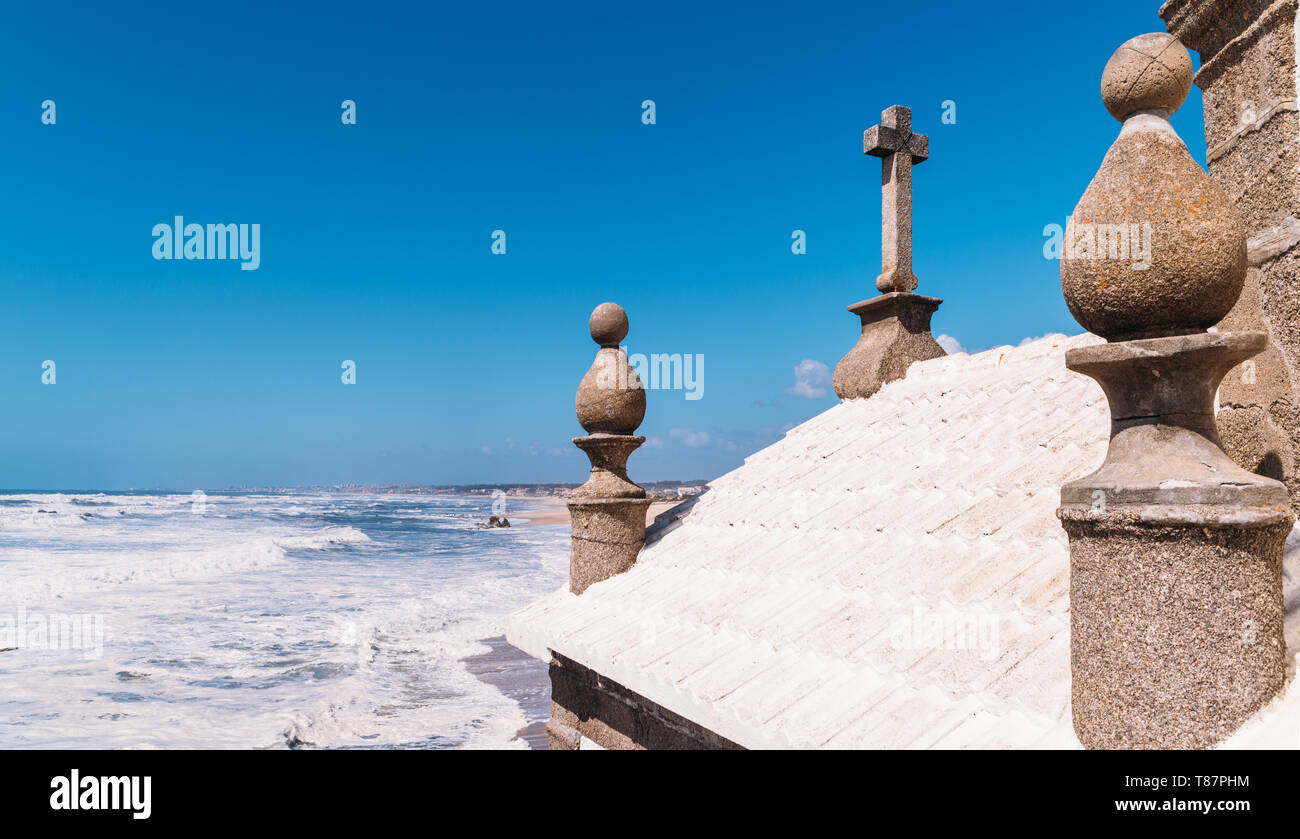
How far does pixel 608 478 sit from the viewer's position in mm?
5824

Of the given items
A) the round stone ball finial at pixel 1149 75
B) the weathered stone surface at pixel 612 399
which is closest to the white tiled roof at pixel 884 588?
the weathered stone surface at pixel 612 399

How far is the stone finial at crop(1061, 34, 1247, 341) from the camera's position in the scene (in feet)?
6.73

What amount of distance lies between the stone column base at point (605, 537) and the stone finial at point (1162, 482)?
374 centimetres

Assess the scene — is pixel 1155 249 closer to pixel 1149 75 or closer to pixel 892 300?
pixel 1149 75

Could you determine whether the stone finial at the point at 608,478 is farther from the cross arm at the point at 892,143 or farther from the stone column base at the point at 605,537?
the cross arm at the point at 892,143

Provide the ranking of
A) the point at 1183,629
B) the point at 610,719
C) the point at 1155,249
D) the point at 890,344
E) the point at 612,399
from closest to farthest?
the point at 1183,629 → the point at 1155,249 → the point at 610,719 → the point at 612,399 → the point at 890,344

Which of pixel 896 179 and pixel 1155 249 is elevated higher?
pixel 896 179

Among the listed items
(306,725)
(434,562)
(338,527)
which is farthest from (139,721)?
(338,527)

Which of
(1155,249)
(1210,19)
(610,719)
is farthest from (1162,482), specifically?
(610,719)

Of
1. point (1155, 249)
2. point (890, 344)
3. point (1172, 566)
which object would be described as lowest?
point (1172, 566)

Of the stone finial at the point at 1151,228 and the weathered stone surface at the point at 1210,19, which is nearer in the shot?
the stone finial at the point at 1151,228

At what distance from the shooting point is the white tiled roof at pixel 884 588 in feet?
8.68

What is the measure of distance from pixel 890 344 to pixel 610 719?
373 centimetres

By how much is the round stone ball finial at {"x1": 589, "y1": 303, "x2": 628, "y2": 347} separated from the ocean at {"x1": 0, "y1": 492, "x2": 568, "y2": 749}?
6.45 meters
